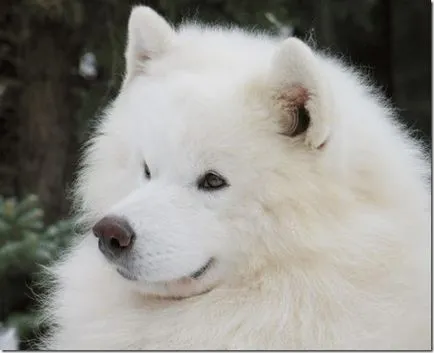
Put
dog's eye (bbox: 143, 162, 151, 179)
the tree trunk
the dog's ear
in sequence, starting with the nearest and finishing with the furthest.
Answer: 1. dog's eye (bbox: 143, 162, 151, 179)
2. the dog's ear
3. the tree trunk

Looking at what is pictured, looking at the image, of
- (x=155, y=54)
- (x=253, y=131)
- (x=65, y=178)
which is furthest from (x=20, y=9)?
(x=253, y=131)

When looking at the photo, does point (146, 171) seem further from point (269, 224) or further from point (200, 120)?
point (269, 224)

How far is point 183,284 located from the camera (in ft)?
7.29

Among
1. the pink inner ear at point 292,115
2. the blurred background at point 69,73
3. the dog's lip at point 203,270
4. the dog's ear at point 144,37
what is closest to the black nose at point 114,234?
the dog's lip at point 203,270

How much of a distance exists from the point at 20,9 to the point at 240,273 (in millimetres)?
3277

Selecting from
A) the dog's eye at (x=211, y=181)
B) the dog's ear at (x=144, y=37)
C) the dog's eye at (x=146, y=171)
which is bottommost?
the dog's eye at (x=146, y=171)

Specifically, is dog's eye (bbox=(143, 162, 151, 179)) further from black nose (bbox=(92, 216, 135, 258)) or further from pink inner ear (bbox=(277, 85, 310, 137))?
pink inner ear (bbox=(277, 85, 310, 137))

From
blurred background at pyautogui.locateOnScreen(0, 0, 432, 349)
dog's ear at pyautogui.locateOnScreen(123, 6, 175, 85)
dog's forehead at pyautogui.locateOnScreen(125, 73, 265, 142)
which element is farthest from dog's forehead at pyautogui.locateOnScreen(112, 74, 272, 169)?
blurred background at pyautogui.locateOnScreen(0, 0, 432, 349)

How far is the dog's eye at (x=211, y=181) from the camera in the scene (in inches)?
85.2

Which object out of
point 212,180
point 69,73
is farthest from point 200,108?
point 69,73

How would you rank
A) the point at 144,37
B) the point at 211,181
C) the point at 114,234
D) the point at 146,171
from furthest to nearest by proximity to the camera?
the point at 144,37 → the point at 146,171 → the point at 211,181 → the point at 114,234

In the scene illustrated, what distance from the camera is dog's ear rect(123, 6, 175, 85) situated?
97.5 inches

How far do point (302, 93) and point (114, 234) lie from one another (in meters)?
0.61

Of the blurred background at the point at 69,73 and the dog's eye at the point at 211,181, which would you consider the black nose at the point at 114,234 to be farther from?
the blurred background at the point at 69,73
